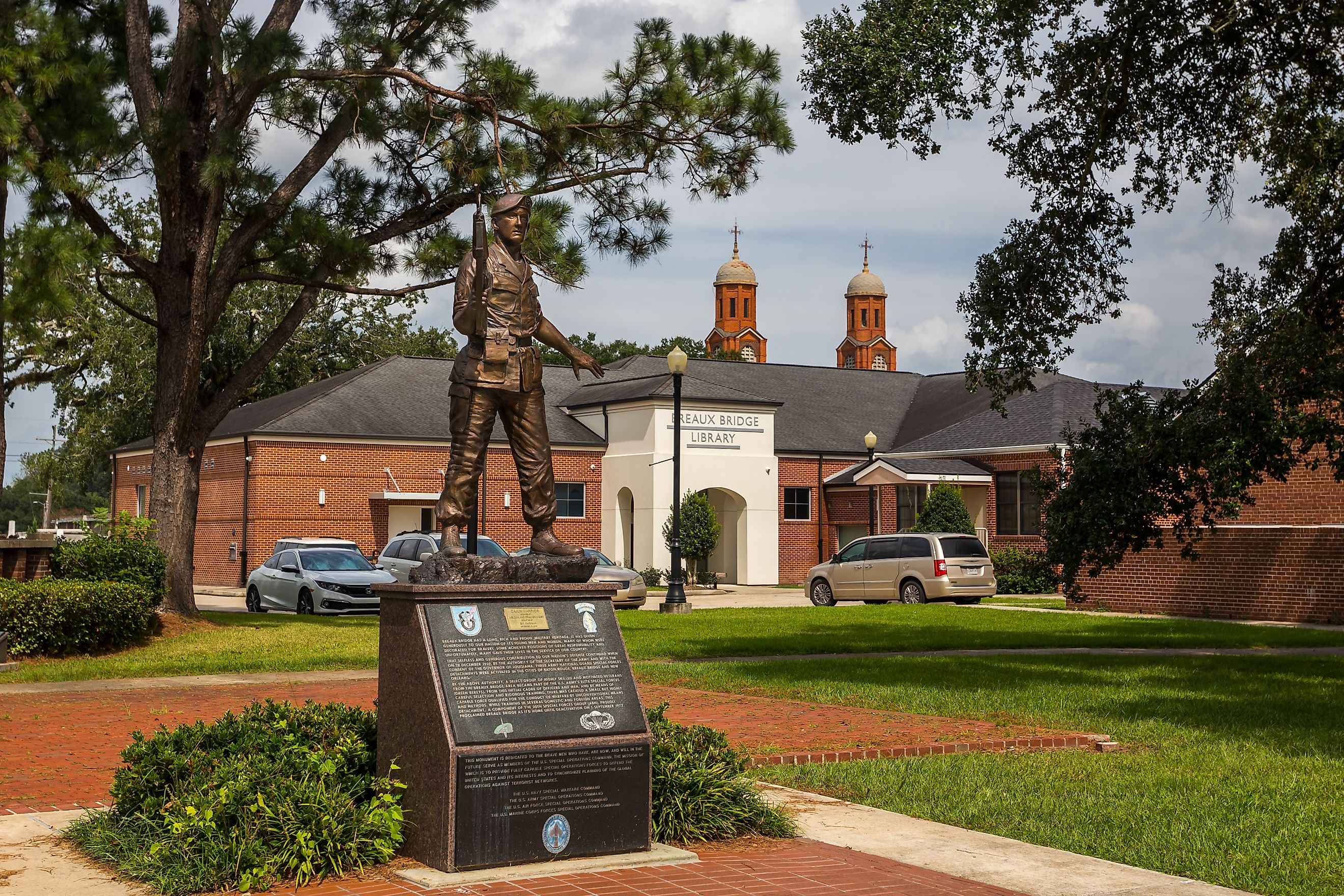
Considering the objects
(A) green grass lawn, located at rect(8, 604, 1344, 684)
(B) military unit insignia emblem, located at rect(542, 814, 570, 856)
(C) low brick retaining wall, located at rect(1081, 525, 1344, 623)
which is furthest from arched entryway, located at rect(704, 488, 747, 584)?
(B) military unit insignia emblem, located at rect(542, 814, 570, 856)

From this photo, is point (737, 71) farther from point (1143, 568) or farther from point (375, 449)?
point (375, 449)

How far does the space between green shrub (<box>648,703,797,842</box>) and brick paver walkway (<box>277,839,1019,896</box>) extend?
46 centimetres

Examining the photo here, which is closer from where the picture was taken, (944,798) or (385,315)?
(944,798)

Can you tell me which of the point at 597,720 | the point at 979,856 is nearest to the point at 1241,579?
the point at 979,856

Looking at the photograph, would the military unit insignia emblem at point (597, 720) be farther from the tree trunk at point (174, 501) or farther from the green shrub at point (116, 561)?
the tree trunk at point (174, 501)

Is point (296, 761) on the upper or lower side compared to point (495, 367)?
lower

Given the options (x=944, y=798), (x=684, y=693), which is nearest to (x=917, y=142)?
(x=684, y=693)

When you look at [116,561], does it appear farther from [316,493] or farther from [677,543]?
[316,493]

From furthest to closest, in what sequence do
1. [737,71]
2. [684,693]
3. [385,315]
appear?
[385,315] < [737,71] < [684,693]

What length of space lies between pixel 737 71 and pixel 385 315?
36.7 metres

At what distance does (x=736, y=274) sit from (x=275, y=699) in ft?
352

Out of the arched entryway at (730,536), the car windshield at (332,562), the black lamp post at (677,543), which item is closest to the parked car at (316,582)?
the car windshield at (332,562)

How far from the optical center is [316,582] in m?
27.2

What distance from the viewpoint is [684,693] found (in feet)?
47.0
